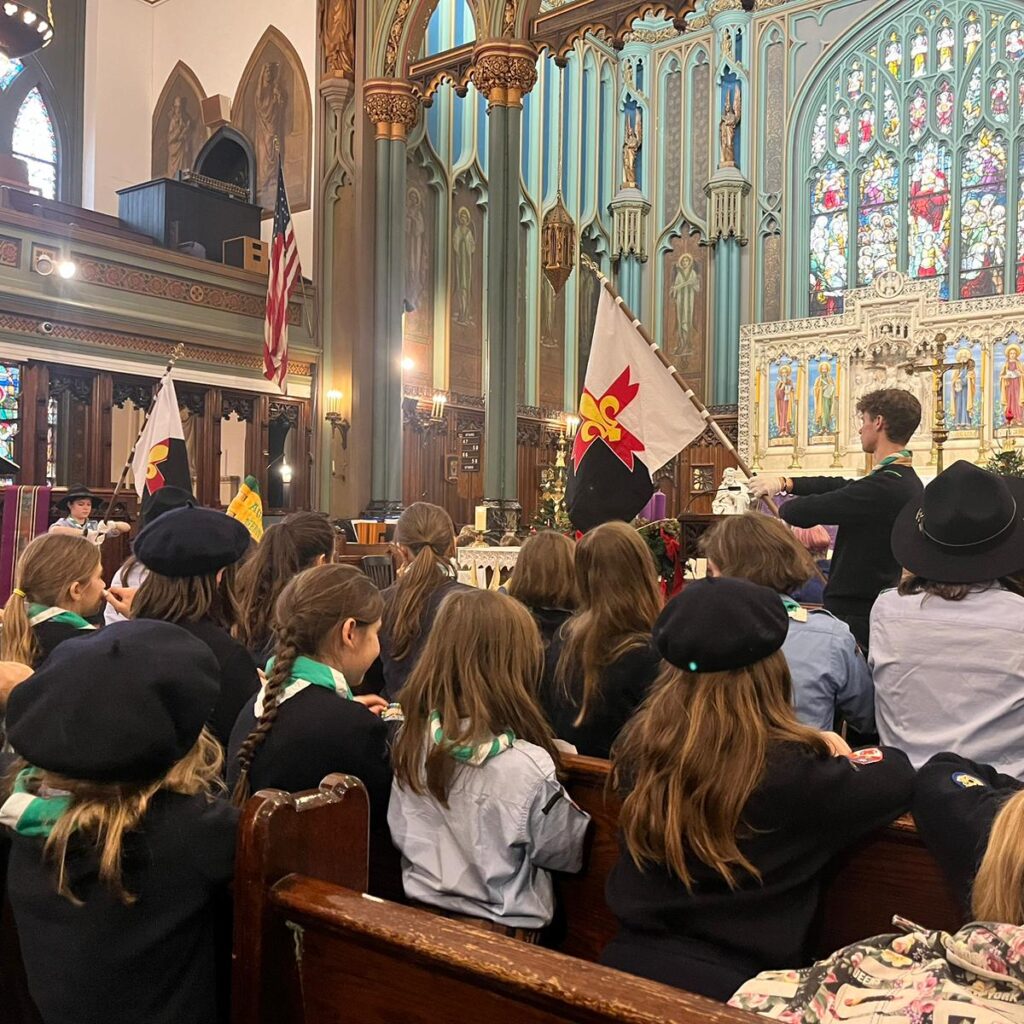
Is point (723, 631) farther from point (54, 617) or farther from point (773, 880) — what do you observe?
point (54, 617)

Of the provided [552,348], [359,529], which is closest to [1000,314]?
[552,348]

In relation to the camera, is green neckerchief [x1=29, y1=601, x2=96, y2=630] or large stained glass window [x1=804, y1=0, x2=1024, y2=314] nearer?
green neckerchief [x1=29, y1=601, x2=96, y2=630]

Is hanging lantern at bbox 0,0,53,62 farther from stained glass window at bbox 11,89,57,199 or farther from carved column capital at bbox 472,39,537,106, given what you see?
stained glass window at bbox 11,89,57,199

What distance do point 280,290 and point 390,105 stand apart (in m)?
2.69

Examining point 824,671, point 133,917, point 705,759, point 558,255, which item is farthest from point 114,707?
point 558,255

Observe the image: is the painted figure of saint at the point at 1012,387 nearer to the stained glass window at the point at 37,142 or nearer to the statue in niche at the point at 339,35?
the statue in niche at the point at 339,35

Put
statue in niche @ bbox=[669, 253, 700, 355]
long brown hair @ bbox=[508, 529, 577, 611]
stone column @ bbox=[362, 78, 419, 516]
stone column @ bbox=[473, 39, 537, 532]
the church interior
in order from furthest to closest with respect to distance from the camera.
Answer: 1. statue in niche @ bbox=[669, 253, 700, 355]
2. stone column @ bbox=[362, 78, 419, 516]
3. stone column @ bbox=[473, 39, 537, 532]
4. long brown hair @ bbox=[508, 529, 577, 611]
5. the church interior

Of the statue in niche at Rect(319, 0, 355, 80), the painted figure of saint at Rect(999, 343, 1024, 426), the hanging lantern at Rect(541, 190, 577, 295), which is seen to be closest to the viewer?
the statue in niche at Rect(319, 0, 355, 80)

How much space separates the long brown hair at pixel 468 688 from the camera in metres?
2.11

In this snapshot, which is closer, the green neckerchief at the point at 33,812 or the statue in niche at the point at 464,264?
the green neckerchief at the point at 33,812

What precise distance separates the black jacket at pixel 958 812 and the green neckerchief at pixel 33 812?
1.41 metres

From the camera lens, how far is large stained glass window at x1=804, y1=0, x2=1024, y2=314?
15.5m

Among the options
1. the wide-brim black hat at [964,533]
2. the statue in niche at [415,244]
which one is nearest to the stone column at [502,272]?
the statue in niche at [415,244]

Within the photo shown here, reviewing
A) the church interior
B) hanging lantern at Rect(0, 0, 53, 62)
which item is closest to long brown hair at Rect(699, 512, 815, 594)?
the church interior
